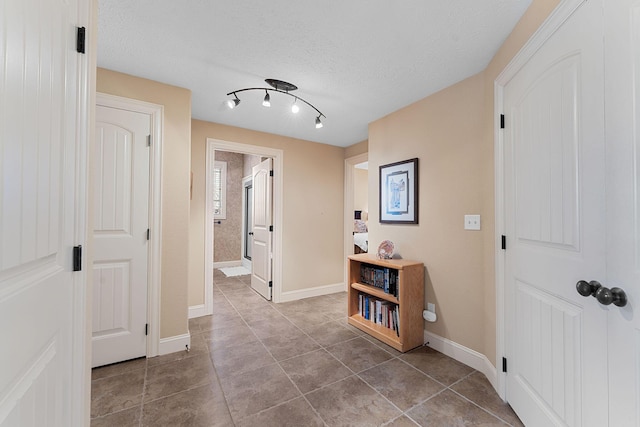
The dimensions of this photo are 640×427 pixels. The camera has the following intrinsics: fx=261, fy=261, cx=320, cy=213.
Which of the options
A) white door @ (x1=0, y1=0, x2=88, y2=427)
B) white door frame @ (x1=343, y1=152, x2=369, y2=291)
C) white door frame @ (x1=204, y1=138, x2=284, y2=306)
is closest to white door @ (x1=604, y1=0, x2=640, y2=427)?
white door @ (x1=0, y1=0, x2=88, y2=427)

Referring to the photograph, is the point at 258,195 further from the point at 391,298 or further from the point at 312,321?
the point at 391,298

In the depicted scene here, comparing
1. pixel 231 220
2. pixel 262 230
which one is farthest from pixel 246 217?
pixel 262 230

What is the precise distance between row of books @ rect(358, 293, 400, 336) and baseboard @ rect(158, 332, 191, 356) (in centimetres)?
176

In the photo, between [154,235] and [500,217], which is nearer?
[500,217]

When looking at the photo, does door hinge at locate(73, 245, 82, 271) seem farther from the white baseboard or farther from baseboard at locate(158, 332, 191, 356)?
the white baseboard

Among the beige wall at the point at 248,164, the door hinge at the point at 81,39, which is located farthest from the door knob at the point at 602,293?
the beige wall at the point at 248,164

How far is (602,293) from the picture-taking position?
0.95m

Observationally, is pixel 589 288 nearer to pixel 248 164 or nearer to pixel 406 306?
pixel 406 306

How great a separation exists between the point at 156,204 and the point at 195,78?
1120mm

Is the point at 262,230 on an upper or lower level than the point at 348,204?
lower

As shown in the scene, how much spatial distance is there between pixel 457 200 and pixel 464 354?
127 cm

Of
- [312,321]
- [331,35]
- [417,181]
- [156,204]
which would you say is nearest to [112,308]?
[156,204]

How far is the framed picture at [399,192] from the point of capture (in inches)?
103

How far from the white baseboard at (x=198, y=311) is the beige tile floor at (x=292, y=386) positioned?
1.23ft
